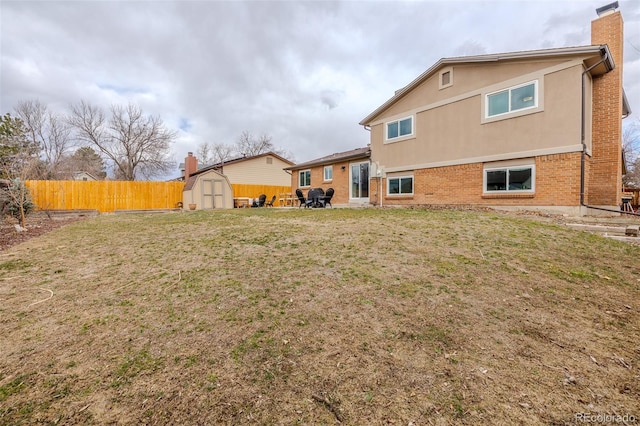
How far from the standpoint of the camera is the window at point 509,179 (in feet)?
33.4

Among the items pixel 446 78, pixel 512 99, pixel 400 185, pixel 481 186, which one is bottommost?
pixel 481 186

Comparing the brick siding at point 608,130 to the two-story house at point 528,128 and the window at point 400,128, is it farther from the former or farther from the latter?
the window at point 400,128

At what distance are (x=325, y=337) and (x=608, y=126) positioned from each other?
1346 cm

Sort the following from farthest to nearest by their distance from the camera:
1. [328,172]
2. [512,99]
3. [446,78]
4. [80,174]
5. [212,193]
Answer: [80,174] < [212,193] < [328,172] < [446,78] < [512,99]

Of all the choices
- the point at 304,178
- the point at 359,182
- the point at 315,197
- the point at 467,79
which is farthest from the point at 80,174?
the point at 467,79

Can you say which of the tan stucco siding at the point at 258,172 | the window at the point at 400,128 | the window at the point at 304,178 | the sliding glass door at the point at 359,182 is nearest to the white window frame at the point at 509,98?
the window at the point at 400,128

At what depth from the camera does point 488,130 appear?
36.8 ft

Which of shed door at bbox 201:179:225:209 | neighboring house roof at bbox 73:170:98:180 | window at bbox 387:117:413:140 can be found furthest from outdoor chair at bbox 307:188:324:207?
neighboring house roof at bbox 73:170:98:180

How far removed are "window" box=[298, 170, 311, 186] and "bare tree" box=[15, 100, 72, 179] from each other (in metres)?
27.9

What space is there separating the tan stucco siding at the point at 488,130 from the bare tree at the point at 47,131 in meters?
36.4

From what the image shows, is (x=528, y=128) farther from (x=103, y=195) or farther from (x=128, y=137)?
(x=128, y=137)

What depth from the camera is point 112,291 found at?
12.3 feet

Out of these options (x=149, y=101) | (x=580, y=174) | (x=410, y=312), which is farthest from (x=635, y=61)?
(x=149, y=101)

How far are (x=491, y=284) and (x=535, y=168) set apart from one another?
28.2ft
